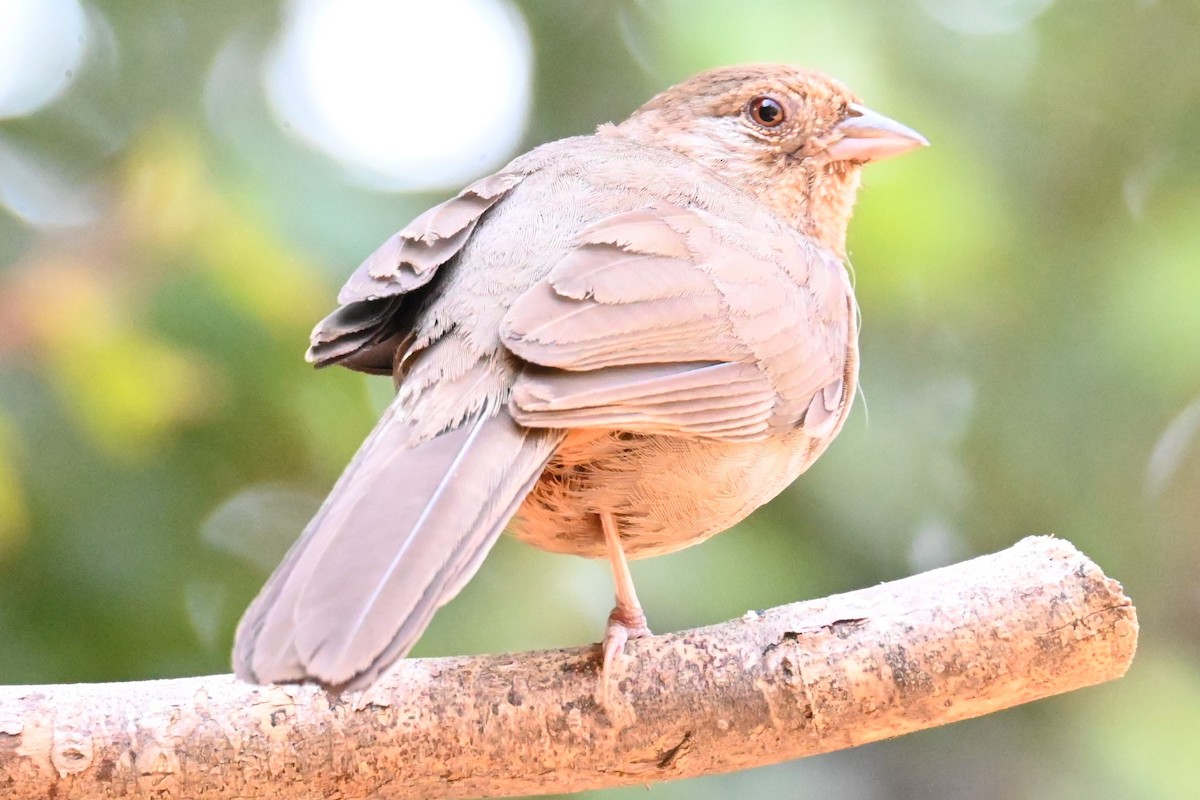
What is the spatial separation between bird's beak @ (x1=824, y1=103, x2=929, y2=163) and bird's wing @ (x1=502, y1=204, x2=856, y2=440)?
0.65m

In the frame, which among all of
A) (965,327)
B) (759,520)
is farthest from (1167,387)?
(759,520)

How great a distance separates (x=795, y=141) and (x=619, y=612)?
192cm

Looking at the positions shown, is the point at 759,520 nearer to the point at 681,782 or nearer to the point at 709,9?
the point at 681,782

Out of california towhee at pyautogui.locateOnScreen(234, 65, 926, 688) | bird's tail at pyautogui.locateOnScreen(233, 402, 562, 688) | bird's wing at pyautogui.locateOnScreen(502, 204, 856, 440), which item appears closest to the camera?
bird's tail at pyautogui.locateOnScreen(233, 402, 562, 688)

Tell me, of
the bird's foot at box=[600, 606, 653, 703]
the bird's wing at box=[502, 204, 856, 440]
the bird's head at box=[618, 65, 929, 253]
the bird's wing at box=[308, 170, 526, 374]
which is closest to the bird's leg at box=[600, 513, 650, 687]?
the bird's foot at box=[600, 606, 653, 703]

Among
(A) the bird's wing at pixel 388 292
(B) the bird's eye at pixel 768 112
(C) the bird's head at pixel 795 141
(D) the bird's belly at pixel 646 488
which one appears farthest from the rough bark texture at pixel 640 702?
(B) the bird's eye at pixel 768 112

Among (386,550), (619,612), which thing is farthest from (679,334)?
(386,550)

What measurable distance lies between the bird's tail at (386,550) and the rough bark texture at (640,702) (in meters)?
0.56

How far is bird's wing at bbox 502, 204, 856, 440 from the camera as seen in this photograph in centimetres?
285

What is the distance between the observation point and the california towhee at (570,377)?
245 cm

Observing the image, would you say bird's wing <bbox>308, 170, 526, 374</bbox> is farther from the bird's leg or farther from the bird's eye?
the bird's eye

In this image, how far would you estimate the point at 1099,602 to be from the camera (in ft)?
9.70

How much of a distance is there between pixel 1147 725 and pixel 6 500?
3.69 meters

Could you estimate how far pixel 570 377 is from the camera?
284cm
